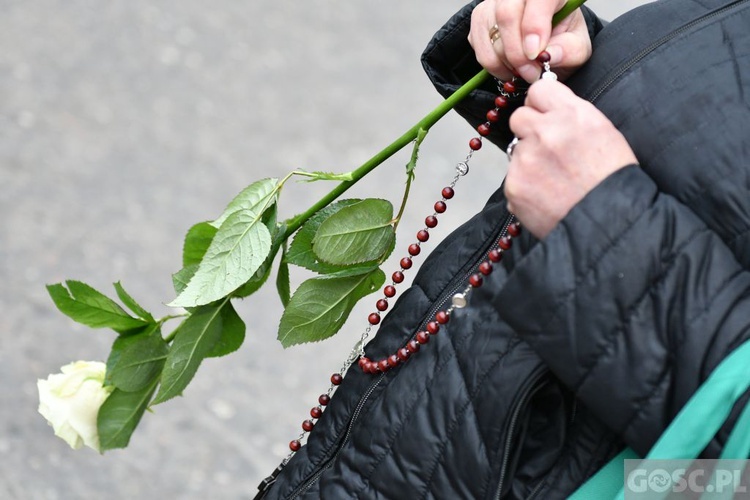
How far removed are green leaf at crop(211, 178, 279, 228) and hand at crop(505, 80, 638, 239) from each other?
0.34m

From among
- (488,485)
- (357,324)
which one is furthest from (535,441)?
(357,324)

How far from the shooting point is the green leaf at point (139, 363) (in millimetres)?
1080

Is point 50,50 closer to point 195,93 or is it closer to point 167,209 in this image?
point 195,93

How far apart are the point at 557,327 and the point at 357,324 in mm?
1832

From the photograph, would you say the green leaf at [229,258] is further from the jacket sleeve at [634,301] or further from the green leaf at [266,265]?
the jacket sleeve at [634,301]

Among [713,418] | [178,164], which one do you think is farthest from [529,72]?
[178,164]

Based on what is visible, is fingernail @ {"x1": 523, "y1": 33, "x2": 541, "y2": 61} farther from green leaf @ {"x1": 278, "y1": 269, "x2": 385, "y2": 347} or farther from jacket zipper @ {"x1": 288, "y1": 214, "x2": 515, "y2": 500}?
green leaf @ {"x1": 278, "y1": 269, "x2": 385, "y2": 347}

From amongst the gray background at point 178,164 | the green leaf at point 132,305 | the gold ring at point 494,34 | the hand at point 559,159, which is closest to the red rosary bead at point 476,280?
the hand at point 559,159

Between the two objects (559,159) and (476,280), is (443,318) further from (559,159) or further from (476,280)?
(559,159)

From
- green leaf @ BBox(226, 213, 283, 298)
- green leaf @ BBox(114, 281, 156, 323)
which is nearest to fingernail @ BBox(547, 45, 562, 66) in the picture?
green leaf @ BBox(226, 213, 283, 298)

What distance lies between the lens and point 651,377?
0.65 meters

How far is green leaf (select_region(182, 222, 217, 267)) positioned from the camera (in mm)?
1027

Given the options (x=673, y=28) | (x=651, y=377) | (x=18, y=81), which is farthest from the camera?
(x=18, y=81)

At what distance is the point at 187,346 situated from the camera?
3.43 ft
